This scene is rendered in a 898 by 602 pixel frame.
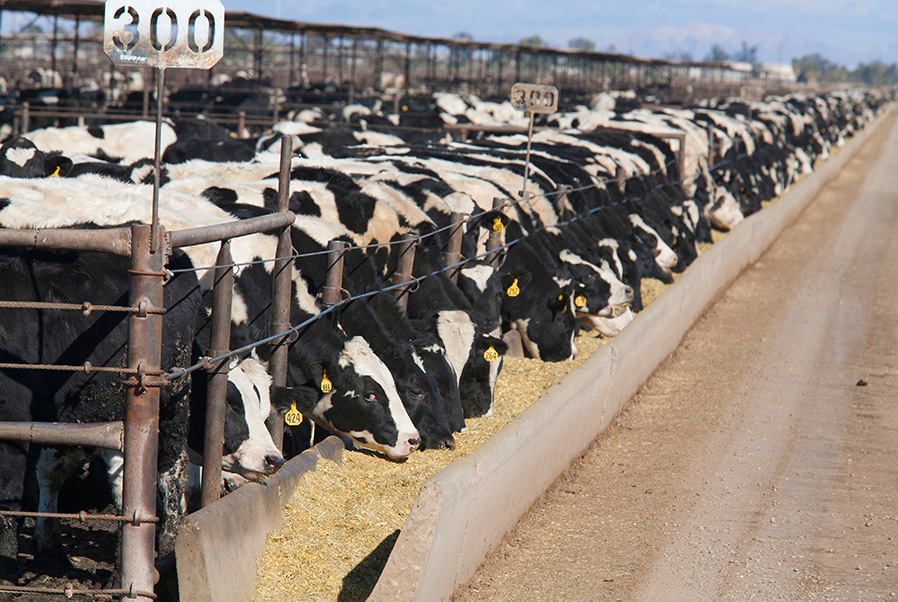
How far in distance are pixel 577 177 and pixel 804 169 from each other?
Result: 18214mm

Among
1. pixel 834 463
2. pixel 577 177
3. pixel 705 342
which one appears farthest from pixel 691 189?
pixel 834 463

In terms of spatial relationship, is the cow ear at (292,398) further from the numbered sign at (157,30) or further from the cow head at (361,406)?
the numbered sign at (157,30)

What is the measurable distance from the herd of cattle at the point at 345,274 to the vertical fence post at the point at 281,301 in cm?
12

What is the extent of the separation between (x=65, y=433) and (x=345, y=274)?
3976mm

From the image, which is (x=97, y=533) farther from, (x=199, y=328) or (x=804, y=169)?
(x=804, y=169)

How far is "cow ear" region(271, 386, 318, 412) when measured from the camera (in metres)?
5.34

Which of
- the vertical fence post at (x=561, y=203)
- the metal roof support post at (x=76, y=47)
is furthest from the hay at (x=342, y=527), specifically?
the metal roof support post at (x=76, y=47)

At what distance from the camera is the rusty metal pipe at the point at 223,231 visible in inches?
148

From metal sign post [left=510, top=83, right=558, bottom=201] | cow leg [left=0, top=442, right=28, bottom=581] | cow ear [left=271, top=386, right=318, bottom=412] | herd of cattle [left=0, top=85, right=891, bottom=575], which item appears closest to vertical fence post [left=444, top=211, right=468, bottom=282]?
herd of cattle [left=0, top=85, right=891, bottom=575]

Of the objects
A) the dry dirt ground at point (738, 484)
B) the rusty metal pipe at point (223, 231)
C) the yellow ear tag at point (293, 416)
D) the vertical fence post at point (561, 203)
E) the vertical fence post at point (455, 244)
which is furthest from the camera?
the vertical fence post at point (561, 203)

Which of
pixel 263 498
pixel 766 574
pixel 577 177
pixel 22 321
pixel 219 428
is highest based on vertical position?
pixel 577 177

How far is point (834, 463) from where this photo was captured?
7.39m

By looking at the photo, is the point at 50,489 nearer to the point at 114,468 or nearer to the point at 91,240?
the point at 114,468

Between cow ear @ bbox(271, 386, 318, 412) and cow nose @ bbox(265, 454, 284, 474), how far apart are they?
0.41 m
